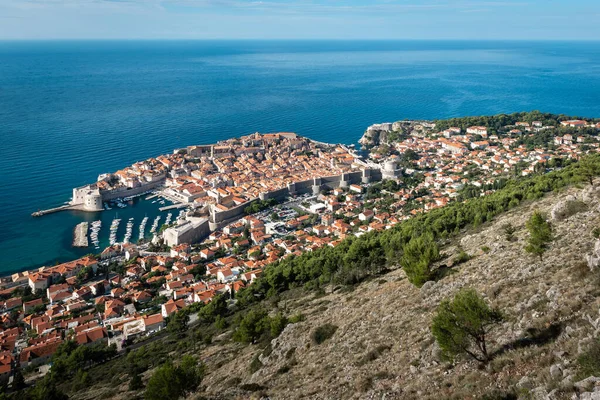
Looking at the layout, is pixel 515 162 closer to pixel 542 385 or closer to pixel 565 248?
pixel 565 248

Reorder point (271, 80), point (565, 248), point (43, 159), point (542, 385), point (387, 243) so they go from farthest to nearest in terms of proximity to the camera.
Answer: point (271, 80)
point (43, 159)
point (387, 243)
point (565, 248)
point (542, 385)

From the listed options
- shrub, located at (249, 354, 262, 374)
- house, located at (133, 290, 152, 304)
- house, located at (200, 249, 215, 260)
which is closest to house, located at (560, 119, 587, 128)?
house, located at (200, 249, 215, 260)

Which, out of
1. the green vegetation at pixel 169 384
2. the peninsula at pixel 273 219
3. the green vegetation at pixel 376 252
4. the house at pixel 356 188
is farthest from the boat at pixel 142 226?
the green vegetation at pixel 169 384

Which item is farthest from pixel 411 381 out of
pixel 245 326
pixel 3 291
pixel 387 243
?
pixel 3 291

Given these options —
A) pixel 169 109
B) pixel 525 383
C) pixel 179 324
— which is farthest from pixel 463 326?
pixel 169 109

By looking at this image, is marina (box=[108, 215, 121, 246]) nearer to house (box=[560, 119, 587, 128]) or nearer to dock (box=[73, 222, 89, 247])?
dock (box=[73, 222, 89, 247])
